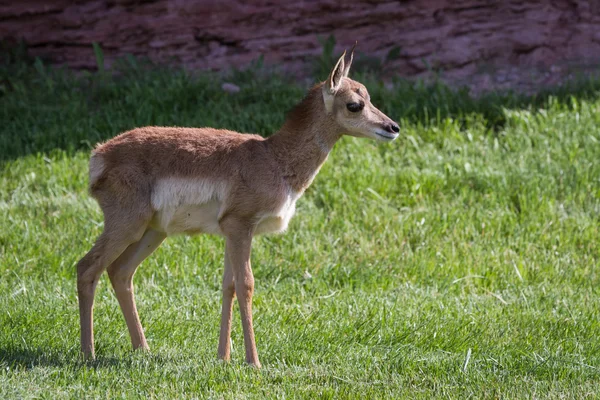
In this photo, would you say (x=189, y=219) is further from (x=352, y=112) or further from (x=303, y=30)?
(x=303, y=30)

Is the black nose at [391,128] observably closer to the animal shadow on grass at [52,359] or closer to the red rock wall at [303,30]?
the animal shadow on grass at [52,359]

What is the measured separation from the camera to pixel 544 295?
27.4 ft

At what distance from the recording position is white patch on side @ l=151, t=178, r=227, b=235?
667 centimetres

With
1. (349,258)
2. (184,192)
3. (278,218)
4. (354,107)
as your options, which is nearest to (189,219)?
(184,192)

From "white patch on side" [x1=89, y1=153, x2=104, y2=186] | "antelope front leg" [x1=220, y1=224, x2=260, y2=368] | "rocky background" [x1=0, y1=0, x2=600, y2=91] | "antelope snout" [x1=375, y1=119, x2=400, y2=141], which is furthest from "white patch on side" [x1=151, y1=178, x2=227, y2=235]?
"rocky background" [x1=0, y1=0, x2=600, y2=91]

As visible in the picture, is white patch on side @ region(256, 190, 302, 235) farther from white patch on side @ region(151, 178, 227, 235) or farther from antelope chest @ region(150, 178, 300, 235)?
white patch on side @ region(151, 178, 227, 235)

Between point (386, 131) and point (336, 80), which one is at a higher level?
point (336, 80)

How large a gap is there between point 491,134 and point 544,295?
3614 mm

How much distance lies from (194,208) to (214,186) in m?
0.22

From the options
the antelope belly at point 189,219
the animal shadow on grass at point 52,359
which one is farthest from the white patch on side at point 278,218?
the animal shadow on grass at point 52,359

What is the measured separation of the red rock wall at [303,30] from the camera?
1311 centimetres

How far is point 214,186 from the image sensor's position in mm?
6727

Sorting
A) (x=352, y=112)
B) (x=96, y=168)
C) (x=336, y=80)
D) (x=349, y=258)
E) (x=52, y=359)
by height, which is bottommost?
(x=349, y=258)

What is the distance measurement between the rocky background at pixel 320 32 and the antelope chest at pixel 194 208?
676cm
